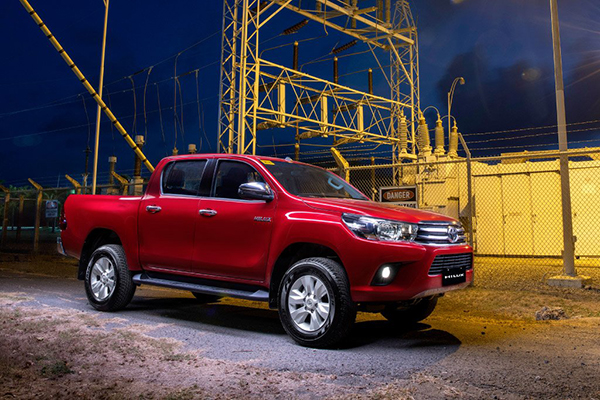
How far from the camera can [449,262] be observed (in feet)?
16.3

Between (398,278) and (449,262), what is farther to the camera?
(449,262)

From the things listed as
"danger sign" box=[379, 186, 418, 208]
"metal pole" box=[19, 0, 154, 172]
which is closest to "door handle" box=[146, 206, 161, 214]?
"danger sign" box=[379, 186, 418, 208]

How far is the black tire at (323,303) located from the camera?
4.70m

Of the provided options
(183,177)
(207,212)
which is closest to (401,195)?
(183,177)

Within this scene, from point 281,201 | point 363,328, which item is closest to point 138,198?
point 281,201

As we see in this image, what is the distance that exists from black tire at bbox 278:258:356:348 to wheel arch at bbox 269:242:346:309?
0.15 metres

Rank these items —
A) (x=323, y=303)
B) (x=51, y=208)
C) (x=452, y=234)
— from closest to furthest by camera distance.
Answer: (x=323, y=303) → (x=452, y=234) → (x=51, y=208)

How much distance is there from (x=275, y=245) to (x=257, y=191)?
609mm

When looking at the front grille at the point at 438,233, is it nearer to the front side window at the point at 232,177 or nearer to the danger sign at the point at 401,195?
the front side window at the point at 232,177

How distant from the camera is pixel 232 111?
21.5 m

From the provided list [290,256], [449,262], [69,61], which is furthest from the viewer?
[69,61]

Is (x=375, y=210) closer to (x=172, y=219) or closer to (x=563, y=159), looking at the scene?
(x=172, y=219)

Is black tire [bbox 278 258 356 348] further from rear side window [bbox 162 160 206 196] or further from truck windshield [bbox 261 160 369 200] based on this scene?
rear side window [bbox 162 160 206 196]

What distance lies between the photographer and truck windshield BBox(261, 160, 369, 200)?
225 inches
